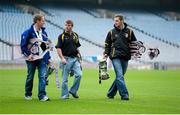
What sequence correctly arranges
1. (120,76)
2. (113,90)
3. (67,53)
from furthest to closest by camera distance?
(113,90), (67,53), (120,76)

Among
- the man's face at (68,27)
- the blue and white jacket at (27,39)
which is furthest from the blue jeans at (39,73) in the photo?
the man's face at (68,27)

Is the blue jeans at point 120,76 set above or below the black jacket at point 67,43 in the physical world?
below

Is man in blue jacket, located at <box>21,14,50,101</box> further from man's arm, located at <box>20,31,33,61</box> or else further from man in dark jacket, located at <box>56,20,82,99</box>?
man in dark jacket, located at <box>56,20,82,99</box>

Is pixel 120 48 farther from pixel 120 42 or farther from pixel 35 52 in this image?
pixel 35 52

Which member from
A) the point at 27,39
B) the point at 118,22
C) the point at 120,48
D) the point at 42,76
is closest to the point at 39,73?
the point at 42,76

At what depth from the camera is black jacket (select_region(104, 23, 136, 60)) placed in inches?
515

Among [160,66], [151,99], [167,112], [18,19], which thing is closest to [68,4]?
[18,19]

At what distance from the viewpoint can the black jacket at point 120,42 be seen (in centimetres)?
1307

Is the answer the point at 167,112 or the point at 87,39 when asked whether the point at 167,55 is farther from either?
the point at 167,112

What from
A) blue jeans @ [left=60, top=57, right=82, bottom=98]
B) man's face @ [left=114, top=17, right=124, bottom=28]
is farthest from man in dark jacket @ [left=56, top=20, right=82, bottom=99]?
man's face @ [left=114, top=17, right=124, bottom=28]

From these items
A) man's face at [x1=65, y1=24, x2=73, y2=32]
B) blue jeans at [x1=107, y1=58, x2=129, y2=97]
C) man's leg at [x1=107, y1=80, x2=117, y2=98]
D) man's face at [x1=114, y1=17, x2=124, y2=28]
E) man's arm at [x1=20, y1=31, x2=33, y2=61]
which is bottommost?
man's leg at [x1=107, y1=80, x2=117, y2=98]

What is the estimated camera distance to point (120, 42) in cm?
1307

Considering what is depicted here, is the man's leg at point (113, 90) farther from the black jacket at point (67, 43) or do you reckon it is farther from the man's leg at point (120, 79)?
the black jacket at point (67, 43)

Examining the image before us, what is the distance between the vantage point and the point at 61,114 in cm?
998
